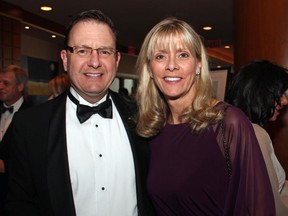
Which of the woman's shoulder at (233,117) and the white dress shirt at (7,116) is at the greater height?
the woman's shoulder at (233,117)

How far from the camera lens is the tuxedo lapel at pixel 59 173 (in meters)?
1.58

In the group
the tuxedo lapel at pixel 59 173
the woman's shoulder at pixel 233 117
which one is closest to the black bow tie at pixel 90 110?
the tuxedo lapel at pixel 59 173

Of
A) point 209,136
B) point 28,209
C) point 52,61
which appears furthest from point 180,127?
point 52,61

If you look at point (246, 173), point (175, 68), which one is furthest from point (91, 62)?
point (246, 173)

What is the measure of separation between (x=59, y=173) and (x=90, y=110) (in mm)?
374

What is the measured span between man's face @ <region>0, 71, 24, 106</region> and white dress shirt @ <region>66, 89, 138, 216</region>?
1.98 m

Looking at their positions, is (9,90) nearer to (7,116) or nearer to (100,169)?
(7,116)

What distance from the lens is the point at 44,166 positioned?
1.62m

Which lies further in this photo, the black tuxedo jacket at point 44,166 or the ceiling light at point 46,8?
the ceiling light at point 46,8

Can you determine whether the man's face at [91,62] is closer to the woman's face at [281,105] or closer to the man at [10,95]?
the woman's face at [281,105]

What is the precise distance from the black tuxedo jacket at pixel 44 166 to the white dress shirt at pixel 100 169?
0.20 ft

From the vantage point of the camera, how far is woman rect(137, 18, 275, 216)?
1.50 m

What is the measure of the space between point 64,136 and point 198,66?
0.77 meters

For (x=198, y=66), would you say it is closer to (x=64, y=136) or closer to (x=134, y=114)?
(x=134, y=114)
